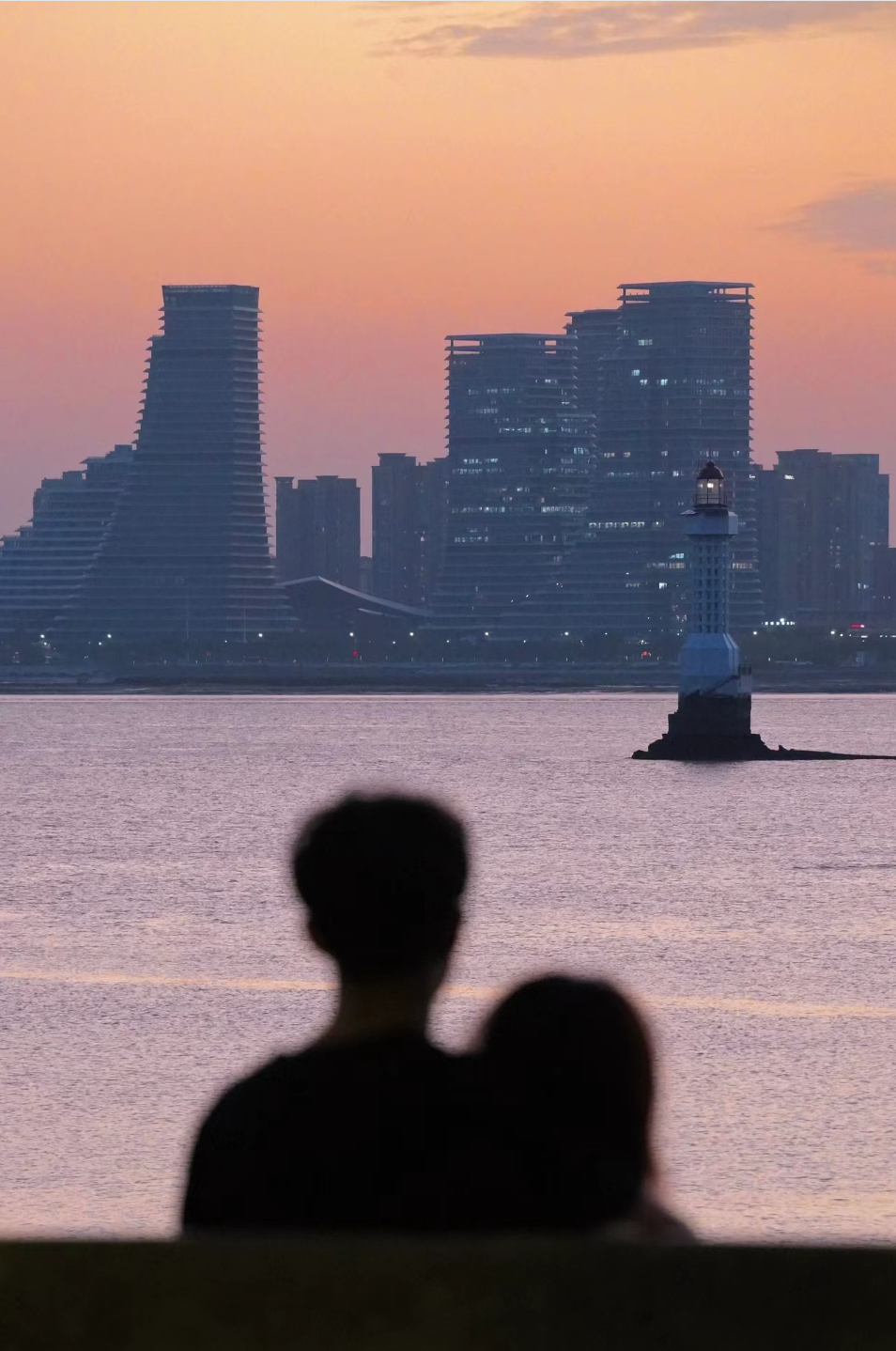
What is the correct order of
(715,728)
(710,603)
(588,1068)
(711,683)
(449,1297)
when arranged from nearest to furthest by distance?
(449,1297)
(588,1068)
(711,683)
(715,728)
(710,603)

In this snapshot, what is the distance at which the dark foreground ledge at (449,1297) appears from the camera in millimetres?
1731

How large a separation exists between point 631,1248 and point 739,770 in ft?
576

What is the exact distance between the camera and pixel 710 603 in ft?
404

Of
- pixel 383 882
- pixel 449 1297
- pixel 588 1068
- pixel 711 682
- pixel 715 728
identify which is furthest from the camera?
pixel 715 728

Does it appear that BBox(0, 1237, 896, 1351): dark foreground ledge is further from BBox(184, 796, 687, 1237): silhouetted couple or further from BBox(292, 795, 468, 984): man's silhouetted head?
BBox(292, 795, 468, 984): man's silhouetted head

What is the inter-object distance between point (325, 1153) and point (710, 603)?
121168 millimetres

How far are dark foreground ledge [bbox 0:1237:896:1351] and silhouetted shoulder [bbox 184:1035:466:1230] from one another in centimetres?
89

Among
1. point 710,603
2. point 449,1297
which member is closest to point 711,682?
point 710,603

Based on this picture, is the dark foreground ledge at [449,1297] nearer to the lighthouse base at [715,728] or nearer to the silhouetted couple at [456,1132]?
the silhouetted couple at [456,1132]

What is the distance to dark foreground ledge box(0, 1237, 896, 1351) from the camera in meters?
1.73

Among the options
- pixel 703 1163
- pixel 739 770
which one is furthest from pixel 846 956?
pixel 739 770

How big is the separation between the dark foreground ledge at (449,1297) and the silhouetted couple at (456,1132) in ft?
2.44

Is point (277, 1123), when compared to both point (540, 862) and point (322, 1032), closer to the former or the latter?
point (322, 1032)

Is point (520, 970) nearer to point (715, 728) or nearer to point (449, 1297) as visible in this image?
point (449, 1297)
